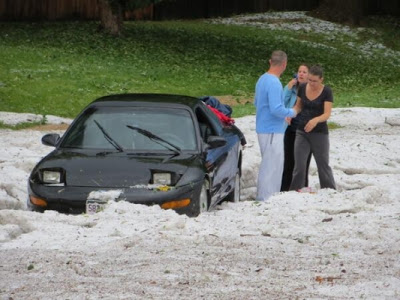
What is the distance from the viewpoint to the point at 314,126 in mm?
13367

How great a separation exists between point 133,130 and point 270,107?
167cm

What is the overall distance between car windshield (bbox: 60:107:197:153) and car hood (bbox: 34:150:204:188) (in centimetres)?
30

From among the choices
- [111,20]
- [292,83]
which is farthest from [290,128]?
[111,20]

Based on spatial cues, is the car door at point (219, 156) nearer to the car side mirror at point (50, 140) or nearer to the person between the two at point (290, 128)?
the person between the two at point (290, 128)

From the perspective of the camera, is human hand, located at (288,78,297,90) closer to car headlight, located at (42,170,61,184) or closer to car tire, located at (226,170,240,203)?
car tire, located at (226,170,240,203)

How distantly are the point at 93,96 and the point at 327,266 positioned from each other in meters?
18.9

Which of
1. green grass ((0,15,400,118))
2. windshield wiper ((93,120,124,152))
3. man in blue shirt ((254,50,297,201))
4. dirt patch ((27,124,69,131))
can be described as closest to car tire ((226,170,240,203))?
man in blue shirt ((254,50,297,201))

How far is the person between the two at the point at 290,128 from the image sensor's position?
1396 cm

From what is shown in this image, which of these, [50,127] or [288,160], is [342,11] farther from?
[288,160]

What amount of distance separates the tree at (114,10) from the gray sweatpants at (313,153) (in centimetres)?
2203

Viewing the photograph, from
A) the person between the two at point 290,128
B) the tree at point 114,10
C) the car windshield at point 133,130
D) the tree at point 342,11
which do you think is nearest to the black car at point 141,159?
the car windshield at point 133,130

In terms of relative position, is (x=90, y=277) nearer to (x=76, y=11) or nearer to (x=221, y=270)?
(x=221, y=270)

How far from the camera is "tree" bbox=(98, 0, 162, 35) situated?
35.3m

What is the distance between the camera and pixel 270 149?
13.5 m
